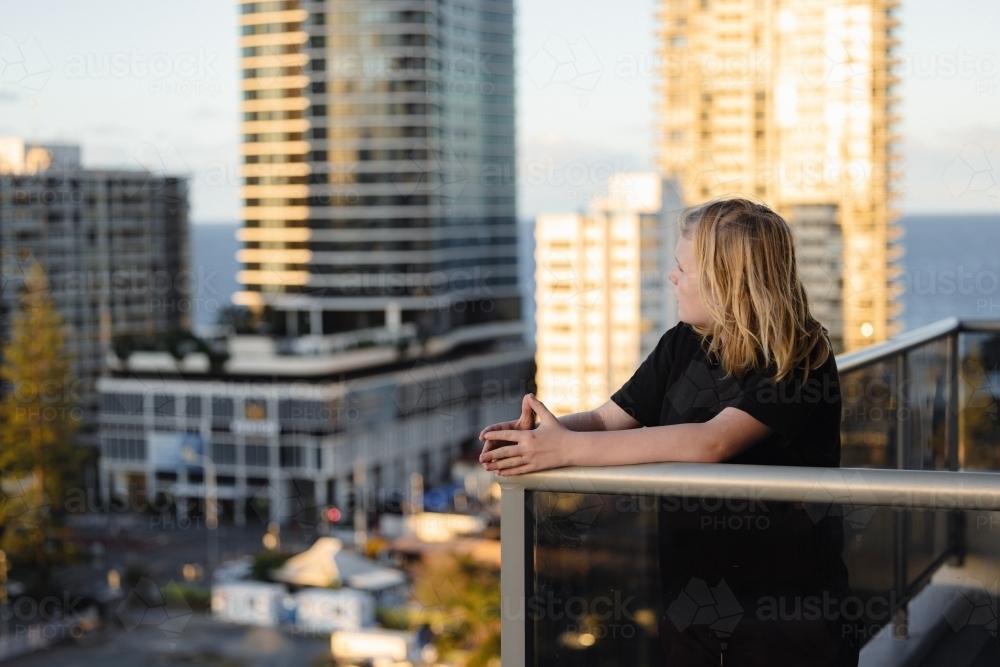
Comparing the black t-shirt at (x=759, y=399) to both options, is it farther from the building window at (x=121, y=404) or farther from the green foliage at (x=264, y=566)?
the building window at (x=121, y=404)

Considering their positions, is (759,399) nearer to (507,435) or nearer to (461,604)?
(507,435)

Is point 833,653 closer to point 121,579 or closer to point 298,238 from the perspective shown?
point 121,579

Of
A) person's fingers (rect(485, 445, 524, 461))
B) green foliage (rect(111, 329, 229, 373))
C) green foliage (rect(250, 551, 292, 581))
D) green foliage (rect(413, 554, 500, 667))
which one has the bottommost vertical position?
green foliage (rect(250, 551, 292, 581))

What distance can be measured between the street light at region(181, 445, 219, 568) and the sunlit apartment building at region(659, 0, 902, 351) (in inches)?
528

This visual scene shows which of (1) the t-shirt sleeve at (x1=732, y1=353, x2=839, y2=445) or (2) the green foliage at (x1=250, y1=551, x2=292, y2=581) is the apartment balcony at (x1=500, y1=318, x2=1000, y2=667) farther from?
(2) the green foliage at (x1=250, y1=551, x2=292, y2=581)

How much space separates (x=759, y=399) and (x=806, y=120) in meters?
28.6

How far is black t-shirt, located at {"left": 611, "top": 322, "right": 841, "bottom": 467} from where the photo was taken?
118 centimetres

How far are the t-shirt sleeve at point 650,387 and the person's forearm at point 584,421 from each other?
0.03m

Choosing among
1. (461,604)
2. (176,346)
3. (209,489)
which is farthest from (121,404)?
(461,604)

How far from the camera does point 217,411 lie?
2967 centimetres

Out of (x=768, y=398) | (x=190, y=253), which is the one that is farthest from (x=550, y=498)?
(x=190, y=253)

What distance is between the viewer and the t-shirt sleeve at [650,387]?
1.31 meters

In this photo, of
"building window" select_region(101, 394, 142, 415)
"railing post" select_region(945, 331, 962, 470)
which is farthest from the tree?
"railing post" select_region(945, 331, 962, 470)

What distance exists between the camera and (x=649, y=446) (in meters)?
1.13
